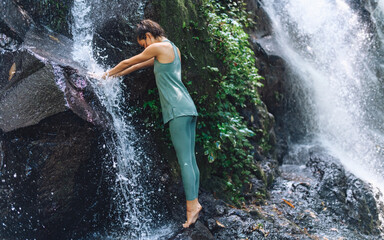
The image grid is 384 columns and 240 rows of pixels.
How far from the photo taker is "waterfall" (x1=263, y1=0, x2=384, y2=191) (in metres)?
8.57

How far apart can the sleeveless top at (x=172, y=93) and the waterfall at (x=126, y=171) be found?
715 mm

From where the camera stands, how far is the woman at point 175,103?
3.50 meters

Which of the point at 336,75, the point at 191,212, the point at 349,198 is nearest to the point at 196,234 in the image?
the point at 191,212

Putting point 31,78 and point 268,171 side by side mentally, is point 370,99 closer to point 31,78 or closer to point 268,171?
point 268,171

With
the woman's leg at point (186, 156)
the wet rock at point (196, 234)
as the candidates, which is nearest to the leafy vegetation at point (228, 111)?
the woman's leg at point (186, 156)

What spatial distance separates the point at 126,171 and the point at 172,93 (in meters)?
1.15

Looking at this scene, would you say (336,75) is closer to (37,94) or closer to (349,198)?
(349,198)

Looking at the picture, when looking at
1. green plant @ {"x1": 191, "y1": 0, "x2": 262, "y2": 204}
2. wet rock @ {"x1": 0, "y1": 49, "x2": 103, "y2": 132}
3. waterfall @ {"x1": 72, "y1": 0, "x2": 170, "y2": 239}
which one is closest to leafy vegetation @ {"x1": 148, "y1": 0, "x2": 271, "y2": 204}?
green plant @ {"x1": 191, "y1": 0, "x2": 262, "y2": 204}

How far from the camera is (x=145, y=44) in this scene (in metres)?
3.76

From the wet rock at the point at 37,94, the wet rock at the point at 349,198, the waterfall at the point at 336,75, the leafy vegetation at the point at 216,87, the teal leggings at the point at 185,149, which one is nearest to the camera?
the wet rock at the point at 37,94

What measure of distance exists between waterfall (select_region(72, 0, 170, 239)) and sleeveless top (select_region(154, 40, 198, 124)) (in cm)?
71

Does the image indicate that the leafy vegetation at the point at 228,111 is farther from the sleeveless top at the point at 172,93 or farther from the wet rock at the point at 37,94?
the wet rock at the point at 37,94

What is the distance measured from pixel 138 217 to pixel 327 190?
12.4ft

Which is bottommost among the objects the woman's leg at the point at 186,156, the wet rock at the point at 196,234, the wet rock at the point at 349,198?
the wet rock at the point at 349,198
